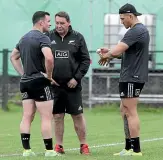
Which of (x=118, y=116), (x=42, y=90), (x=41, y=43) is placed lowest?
(x=118, y=116)

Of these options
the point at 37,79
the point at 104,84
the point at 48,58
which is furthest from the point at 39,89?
the point at 104,84

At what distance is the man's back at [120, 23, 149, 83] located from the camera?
10.2 metres

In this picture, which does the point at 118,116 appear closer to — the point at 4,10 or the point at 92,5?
the point at 92,5

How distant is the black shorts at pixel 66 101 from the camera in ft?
36.6

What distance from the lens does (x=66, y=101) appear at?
11.2 m

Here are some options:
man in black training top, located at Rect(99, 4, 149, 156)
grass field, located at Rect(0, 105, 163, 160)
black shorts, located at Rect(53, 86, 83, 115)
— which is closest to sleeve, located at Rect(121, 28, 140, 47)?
man in black training top, located at Rect(99, 4, 149, 156)

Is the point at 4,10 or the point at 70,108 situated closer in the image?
the point at 70,108

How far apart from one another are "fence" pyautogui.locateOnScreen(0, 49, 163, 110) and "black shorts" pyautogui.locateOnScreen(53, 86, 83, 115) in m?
9.66

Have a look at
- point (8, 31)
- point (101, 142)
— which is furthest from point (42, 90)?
point (8, 31)

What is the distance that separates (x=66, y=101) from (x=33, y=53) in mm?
1232

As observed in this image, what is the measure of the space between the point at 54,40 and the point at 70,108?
106 cm

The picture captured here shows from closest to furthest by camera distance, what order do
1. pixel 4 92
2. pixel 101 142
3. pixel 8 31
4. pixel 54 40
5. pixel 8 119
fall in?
pixel 54 40 < pixel 101 142 < pixel 8 119 < pixel 4 92 < pixel 8 31

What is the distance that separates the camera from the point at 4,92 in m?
21.2

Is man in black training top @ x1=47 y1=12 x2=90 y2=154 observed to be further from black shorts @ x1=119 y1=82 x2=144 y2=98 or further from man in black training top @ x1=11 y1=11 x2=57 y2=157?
black shorts @ x1=119 y1=82 x2=144 y2=98
